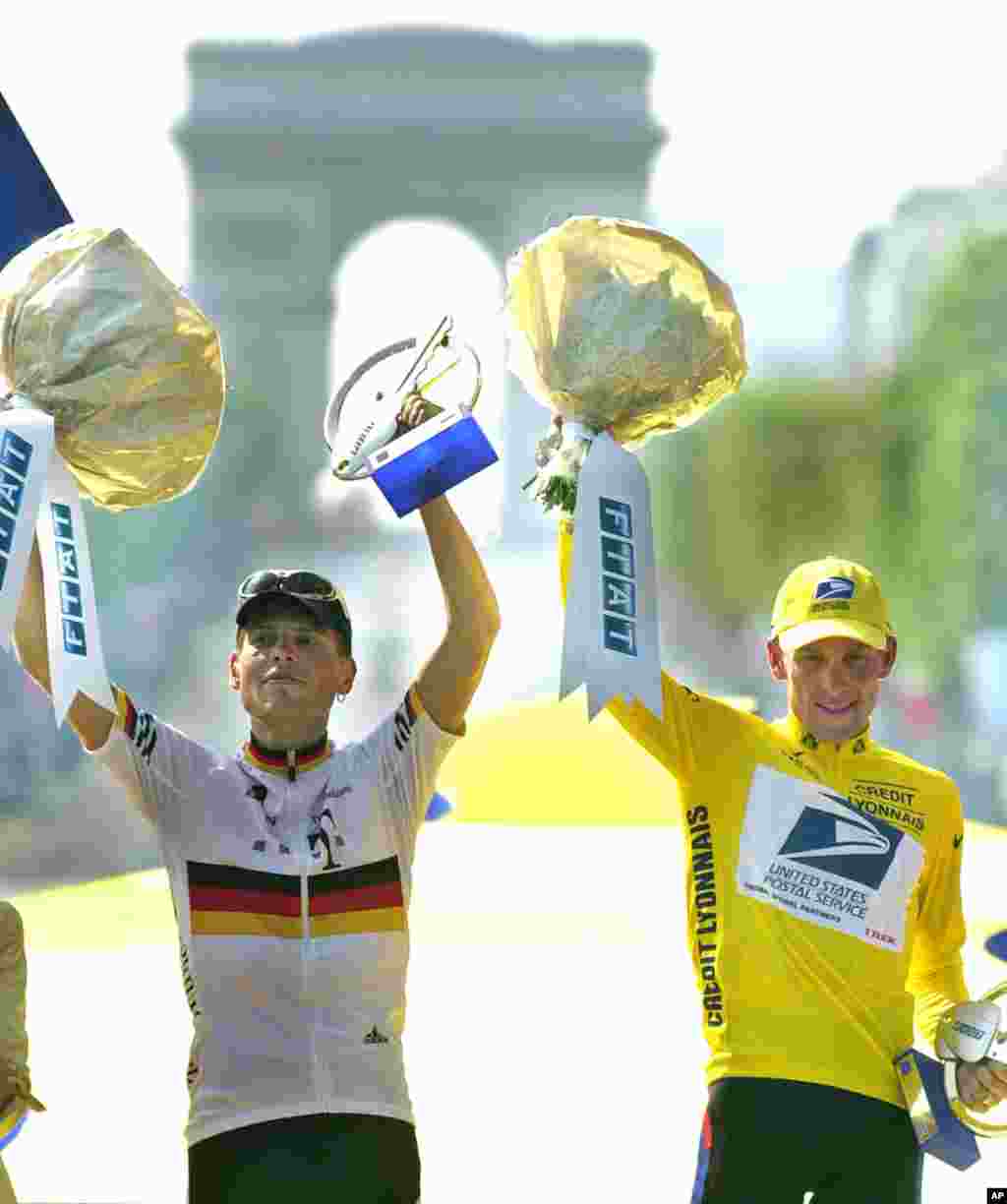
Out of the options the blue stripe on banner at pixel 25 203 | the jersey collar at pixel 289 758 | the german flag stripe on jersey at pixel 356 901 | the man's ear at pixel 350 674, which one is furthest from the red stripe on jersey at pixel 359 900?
the blue stripe on banner at pixel 25 203

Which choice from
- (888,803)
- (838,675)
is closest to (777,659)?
(838,675)

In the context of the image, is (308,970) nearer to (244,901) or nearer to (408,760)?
(244,901)

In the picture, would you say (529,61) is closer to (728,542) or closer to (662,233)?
(728,542)

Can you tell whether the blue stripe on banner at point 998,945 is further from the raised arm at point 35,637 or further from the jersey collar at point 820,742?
the raised arm at point 35,637

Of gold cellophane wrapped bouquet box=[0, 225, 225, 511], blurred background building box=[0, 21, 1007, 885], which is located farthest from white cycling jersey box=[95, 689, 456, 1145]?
blurred background building box=[0, 21, 1007, 885]

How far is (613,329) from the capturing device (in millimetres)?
2527

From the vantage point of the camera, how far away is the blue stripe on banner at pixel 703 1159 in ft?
8.67

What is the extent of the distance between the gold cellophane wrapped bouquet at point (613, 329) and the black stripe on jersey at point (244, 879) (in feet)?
1.98

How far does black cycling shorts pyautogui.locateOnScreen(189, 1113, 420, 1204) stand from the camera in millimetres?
2455

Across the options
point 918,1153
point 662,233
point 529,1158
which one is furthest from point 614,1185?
point 662,233

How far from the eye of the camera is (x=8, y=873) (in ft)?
55.9

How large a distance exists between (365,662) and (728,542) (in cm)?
703

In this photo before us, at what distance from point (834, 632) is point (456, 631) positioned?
1.79 ft

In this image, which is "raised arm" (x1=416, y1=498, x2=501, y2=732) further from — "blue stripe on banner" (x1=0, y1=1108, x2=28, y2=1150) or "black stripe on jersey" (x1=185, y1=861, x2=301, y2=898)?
"blue stripe on banner" (x1=0, y1=1108, x2=28, y2=1150)
